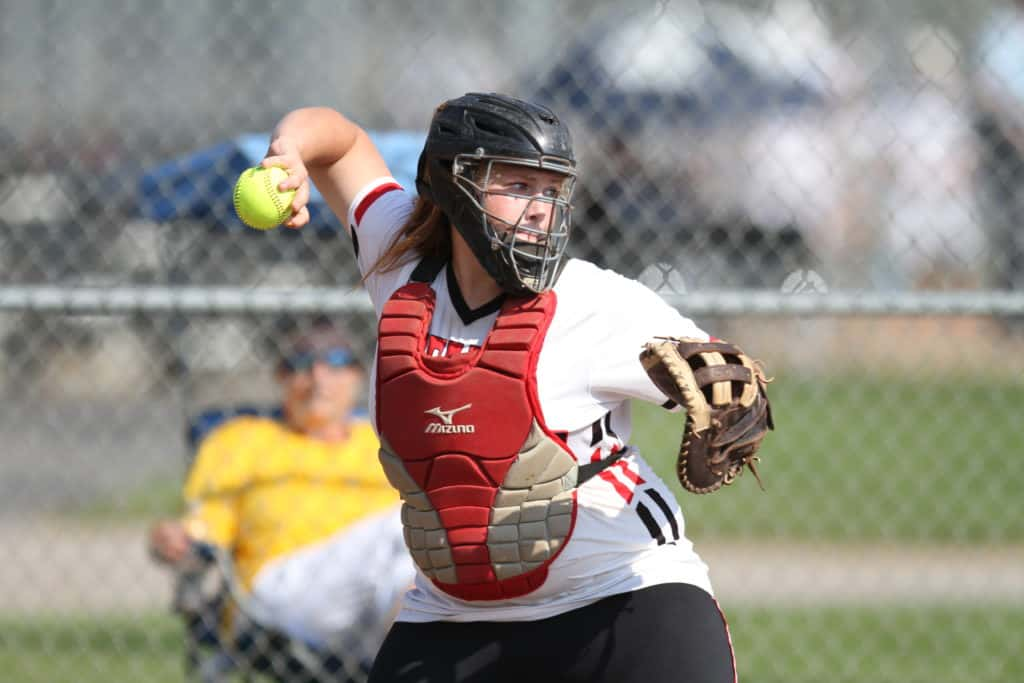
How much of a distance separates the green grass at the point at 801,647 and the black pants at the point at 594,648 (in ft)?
7.94

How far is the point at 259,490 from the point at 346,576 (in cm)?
48

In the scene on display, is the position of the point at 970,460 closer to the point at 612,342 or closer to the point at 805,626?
the point at 805,626

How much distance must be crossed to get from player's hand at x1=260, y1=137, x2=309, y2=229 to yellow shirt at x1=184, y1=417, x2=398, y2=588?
1.81 meters

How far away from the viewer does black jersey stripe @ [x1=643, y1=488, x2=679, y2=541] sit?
2.52 meters

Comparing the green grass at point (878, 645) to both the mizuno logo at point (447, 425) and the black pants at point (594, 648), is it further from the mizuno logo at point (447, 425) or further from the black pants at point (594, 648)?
the mizuno logo at point (447, 425)

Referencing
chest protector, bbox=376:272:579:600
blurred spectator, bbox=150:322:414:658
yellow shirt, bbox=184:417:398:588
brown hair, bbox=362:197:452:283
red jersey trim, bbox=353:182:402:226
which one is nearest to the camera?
chest protector, bbox=376:272:579:600

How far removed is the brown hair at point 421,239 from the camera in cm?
267

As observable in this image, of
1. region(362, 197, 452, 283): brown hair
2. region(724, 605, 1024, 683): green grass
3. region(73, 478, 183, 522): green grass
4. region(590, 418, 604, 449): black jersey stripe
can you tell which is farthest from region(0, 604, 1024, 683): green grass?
region(590, 418, 604, 449): black jersey stripe

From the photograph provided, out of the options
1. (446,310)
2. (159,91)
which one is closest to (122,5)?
(159,91)

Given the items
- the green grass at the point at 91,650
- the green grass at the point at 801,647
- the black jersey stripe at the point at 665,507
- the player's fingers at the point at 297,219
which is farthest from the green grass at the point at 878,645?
the player's fingers at the point at 297,219

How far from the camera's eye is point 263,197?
8.00 ft

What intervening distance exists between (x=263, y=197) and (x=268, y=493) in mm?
1994

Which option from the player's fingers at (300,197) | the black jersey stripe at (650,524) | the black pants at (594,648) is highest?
the player's fingers at (300,197)

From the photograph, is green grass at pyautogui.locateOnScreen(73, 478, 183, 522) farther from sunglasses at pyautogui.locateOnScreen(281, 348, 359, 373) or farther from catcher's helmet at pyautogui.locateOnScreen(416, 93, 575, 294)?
catcher's helmet at pyautogui.locateOnScreen(416, 93, 575, 294)
